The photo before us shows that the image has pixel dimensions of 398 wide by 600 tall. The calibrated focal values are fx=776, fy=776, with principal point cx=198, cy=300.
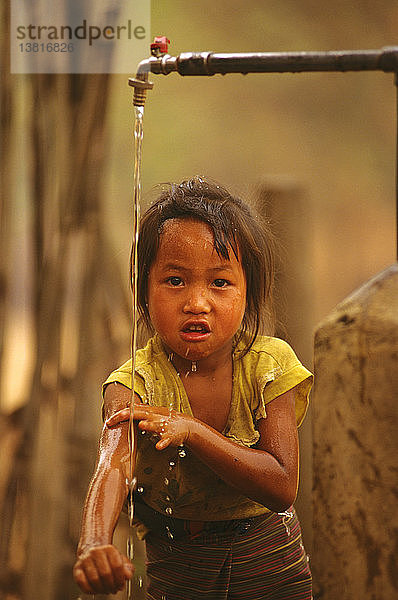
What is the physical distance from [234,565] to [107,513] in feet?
1.09

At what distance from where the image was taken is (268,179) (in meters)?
1.65

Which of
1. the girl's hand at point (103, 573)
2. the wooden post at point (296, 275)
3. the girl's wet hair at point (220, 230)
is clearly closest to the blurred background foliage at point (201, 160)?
the wooden post at point (296, 275)

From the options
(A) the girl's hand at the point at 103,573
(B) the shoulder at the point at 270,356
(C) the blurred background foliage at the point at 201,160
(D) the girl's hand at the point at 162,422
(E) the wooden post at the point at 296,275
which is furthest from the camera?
(C) the blurred background foliage at the point at 201,160

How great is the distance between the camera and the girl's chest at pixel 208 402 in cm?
110

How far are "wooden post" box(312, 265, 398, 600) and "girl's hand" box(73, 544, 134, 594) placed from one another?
0.23m

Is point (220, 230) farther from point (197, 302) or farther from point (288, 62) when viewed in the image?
point (288, 62)

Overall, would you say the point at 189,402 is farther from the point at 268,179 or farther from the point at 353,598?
the point at 268,179

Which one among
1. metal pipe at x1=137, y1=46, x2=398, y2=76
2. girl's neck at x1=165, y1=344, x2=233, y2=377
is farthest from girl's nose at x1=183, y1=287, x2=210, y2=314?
metal pipe at x1=137, y1=46, x2=398, y2=76

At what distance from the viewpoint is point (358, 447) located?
829 millimetres

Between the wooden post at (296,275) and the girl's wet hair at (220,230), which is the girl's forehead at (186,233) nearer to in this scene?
the girl's wet hair at (220,230)

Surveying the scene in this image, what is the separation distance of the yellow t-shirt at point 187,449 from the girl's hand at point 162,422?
13 cm

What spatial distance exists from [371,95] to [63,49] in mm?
891

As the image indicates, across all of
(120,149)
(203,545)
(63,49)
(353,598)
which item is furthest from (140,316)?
(120,149)

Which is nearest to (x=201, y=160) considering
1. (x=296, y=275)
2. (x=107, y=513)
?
(x=296, y=275)
